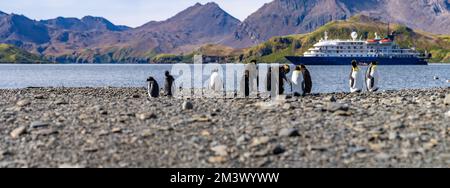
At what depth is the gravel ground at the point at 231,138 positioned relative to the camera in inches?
441

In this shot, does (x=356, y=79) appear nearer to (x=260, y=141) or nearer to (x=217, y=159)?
(x=260, y=141)

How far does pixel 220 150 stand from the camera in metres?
11.7

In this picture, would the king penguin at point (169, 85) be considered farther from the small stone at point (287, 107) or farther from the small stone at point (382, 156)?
the small stone at point (382, 156)

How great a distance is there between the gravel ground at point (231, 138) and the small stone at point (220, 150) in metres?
0.02

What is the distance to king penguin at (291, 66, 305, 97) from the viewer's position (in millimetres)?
29078

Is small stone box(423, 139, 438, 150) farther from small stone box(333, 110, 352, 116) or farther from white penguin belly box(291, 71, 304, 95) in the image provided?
white penguin belly box(291, 71, 304, 95)

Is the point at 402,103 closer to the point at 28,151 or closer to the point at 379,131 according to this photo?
the point at 379,131

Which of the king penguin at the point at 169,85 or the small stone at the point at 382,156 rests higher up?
the king penguin at the point at 169,85

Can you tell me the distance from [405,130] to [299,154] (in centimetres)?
354

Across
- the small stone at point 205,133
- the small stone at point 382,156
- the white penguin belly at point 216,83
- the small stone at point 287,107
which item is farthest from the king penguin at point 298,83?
the small stone at point 382,156

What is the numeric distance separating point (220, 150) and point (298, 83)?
18.1 m

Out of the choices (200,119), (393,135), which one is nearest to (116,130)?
(200,119)
